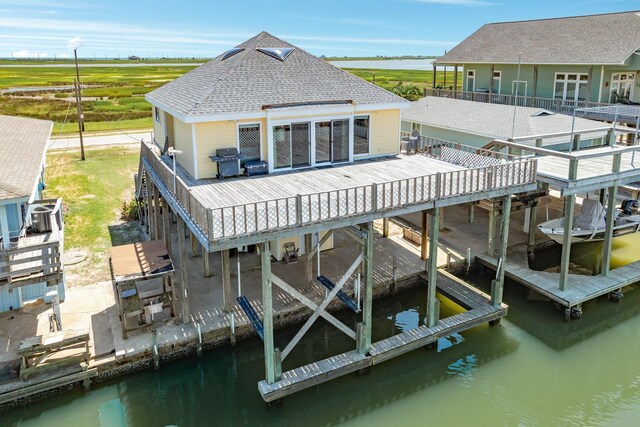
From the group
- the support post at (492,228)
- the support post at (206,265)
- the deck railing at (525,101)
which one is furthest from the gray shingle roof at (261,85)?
the deck railing at (525,101)

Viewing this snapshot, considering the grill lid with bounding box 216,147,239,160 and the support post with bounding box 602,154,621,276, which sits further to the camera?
the support post with bounding box 602,154,621,276

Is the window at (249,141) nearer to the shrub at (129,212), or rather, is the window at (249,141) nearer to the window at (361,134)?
the window at (361,134)

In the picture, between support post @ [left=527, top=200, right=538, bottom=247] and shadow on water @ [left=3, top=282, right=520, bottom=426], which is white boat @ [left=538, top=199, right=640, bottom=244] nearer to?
support post @ [left=527, top=200, right=538, bottom=247]

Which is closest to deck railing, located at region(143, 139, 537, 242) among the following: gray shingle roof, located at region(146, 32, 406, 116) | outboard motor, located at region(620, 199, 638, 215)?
gray shingle roof, located at region(146, 32, 406, 116)

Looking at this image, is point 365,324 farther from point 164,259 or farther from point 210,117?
point 210,117

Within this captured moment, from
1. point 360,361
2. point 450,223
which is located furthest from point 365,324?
point 450,223

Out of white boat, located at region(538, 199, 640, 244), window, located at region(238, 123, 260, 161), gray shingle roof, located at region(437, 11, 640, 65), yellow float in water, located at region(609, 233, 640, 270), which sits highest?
gray shingle roof, located at region(437, 11, 640, 65)

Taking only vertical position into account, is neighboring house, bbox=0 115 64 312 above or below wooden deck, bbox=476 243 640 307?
above
